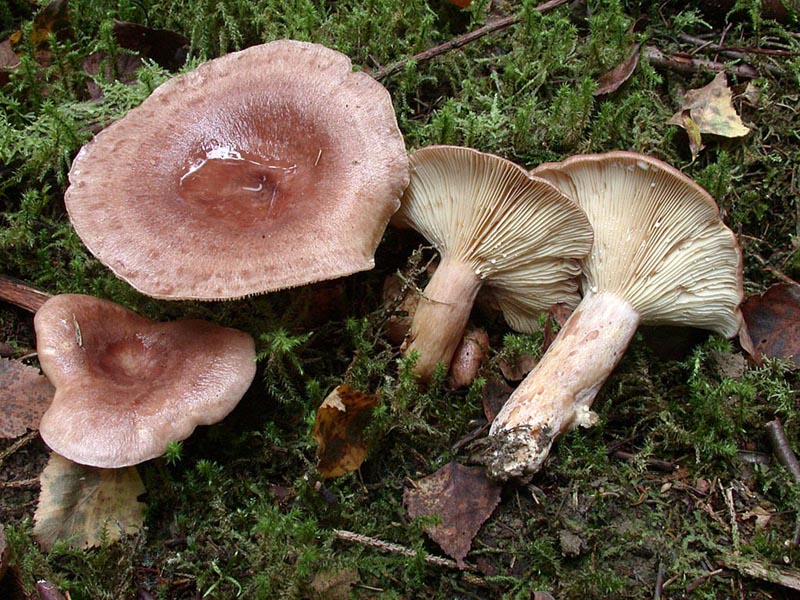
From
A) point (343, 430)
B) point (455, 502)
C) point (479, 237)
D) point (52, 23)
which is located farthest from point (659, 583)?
point (52, 23)

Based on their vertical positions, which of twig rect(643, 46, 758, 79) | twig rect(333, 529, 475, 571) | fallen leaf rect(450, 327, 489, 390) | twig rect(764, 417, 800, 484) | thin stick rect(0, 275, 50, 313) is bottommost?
twig rect(333, 529, 475, 571)

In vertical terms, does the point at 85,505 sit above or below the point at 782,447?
below

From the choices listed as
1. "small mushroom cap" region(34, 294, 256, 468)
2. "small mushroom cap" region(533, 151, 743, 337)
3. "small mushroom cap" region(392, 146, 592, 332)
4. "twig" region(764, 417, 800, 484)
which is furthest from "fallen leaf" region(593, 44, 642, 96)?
"small mushroom cap" region(34, 294, 256, 468)

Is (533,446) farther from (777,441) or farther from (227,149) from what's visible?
(227,149)

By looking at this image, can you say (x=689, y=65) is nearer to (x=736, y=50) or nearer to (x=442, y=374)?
(x=736, y=50)

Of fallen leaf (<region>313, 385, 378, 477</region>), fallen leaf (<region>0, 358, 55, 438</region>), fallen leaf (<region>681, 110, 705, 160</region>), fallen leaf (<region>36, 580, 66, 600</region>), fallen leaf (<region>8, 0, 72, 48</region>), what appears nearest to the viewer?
fallen leaf (<region>36, 580, 66, 600</region>)

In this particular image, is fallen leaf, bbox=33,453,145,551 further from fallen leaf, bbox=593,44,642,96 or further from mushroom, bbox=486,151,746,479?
fallen leaf, bbox=593,44,642,96

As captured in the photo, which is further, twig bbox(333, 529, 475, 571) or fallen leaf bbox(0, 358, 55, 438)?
fallen leaf bbox(0, 358, 55, 438)

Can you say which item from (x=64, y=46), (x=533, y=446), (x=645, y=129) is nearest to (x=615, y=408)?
(x=533, y=446)
